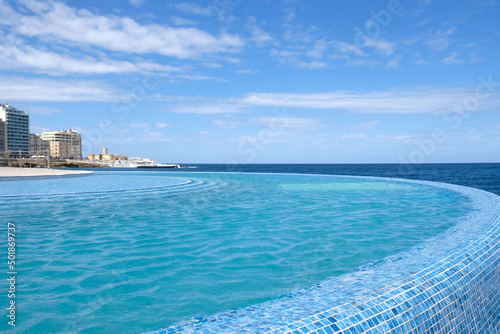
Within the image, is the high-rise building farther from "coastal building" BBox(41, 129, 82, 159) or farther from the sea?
the sea

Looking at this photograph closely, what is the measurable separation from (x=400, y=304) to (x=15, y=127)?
12443 cm

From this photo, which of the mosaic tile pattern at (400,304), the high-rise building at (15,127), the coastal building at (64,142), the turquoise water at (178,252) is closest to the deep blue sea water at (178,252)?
the turquoise water at (178,252)

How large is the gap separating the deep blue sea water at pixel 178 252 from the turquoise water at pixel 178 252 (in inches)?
0.6

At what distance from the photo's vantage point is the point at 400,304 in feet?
8.12

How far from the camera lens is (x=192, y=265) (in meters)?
4.41

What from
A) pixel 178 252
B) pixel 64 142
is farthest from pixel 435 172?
pixel 64 142

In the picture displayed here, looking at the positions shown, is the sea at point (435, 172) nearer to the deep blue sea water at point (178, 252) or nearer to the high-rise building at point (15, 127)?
the deep blue sea water at point (178, 252)

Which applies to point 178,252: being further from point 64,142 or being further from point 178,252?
point 64,142

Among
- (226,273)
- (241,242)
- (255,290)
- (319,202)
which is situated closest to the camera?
(255,290)

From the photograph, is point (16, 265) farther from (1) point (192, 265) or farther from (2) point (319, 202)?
(2) point (319, 202)

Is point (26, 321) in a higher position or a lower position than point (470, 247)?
lower

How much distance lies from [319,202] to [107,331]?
26.3 ft

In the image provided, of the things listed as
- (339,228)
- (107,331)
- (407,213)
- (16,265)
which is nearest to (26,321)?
(107,331)

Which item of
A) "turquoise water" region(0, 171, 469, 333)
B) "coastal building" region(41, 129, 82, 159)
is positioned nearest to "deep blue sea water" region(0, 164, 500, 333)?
"turquoise water" region(0, 171, 469, 333)
